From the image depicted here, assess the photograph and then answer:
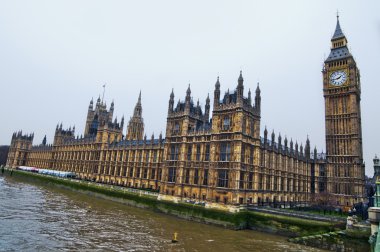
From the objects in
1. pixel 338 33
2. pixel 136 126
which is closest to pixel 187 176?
pixel 338 33

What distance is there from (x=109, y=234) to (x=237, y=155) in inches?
1000

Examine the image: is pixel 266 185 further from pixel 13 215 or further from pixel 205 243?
pixel 13 215

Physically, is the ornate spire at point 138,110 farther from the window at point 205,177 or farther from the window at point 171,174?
the window at point 205,177

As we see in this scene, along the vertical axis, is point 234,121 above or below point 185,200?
above

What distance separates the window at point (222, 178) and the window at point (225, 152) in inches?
95.6

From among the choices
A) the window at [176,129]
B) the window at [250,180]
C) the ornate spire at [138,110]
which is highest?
the ornate spire at [138,110]

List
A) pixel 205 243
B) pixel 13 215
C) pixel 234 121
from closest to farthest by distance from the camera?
pixel 205 243 < pixel 13 215 < pixel 234 121

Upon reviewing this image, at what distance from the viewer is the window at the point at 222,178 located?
1978 inches

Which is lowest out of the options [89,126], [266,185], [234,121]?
[266,185]

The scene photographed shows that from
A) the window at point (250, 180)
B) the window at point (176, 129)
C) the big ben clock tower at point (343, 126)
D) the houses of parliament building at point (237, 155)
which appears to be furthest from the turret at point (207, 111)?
the big ben clock tower at point (343, 126)

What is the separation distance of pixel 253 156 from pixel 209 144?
8.90 meters

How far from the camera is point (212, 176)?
52125 mm

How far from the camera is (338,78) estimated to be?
8181cm

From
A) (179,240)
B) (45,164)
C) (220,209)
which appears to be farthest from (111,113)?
(179,240)
